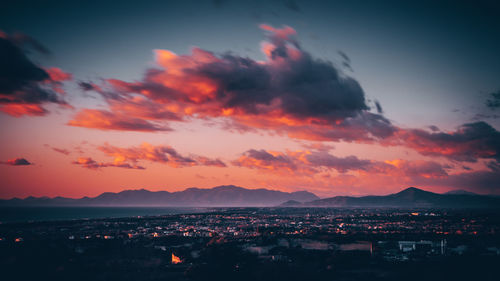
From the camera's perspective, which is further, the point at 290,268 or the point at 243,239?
the point at 243,239

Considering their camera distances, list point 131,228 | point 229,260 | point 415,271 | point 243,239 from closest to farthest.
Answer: point 415,271
point 229,260
point 243,239
point 131,228

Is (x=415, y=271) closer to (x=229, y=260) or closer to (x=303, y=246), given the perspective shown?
(x=303, y=246)

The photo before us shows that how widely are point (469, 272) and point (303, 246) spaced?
32.0 meters

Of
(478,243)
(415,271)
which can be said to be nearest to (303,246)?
(415,271)

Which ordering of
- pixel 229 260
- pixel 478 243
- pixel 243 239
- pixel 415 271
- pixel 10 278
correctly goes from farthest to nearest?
pixel 243 239 < pixel 478 243 < pixel 229 260 < pixel 415 271 < pixel 10 278

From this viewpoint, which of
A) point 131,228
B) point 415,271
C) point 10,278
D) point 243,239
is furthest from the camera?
point 131,228

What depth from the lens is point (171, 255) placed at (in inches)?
2694

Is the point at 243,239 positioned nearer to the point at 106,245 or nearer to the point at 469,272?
the point at 106,245

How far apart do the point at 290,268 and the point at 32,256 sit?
Answer: 156 feet

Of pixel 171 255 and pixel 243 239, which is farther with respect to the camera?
pixel 243 239

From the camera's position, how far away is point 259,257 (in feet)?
220

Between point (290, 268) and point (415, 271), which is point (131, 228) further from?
point (415, 271)

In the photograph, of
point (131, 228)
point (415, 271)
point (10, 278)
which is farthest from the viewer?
point (131, 228)

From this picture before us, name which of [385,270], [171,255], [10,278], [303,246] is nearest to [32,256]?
[10,278]
